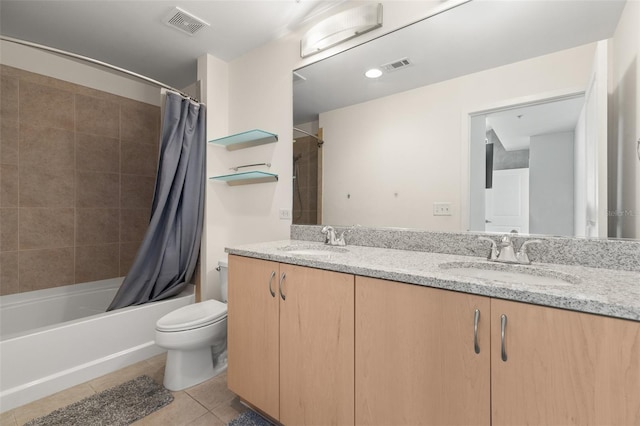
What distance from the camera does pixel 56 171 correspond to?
2.43 meters

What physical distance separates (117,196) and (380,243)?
2.65m

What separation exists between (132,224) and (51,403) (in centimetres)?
168

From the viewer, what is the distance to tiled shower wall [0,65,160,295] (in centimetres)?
223

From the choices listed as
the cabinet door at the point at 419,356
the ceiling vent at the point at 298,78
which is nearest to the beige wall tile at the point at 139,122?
the ceiling vent at the point at 298,78

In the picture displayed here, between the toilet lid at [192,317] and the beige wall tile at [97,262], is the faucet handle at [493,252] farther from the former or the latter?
the beige wall tile at [97,262]

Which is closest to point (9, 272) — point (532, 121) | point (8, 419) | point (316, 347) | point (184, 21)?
point (8, 419)

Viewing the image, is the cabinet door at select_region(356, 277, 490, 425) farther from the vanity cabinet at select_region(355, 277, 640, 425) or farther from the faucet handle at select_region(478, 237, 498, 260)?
the faucet handle at select_region(478, 237, 498, 260)

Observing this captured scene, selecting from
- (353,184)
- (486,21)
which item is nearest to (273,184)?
(353,184)

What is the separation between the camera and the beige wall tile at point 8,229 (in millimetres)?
2186

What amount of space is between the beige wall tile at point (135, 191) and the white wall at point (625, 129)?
3549 millimetres

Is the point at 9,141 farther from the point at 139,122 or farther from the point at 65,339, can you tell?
the point at 65,339

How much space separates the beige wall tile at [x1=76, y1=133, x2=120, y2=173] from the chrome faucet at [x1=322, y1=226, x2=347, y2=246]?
2.34m

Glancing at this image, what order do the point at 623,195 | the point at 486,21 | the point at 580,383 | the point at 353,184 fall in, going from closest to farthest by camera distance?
1. the point at 580,383
2. the point at 623,195
3. the point at 486,21
4. the point at 353,184

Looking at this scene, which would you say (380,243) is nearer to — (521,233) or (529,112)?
(521,233)
